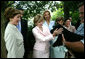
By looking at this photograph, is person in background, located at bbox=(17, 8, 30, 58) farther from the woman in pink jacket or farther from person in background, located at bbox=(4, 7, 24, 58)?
person in background, located at bbox=(4, 7, 24, 58)

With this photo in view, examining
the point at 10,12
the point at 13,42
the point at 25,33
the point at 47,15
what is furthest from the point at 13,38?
the point at 47,15

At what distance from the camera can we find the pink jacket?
304 centimetres

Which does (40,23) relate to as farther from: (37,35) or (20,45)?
(20,45)

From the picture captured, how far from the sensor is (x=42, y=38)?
9.96 feet

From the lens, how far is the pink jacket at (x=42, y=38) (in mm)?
3037

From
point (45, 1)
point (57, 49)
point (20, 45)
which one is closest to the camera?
point (20, 45)

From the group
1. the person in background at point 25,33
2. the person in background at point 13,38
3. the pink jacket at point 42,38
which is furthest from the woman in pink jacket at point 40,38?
the person in background at point 13,38

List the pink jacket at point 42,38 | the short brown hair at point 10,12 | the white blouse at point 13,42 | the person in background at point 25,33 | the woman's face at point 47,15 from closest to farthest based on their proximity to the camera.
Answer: the white blouse at point 13,42
the short brown hair at point 10,12
the pink jacket at point 42,38
the person in background at point 25,33
the woman's face at point 47,15

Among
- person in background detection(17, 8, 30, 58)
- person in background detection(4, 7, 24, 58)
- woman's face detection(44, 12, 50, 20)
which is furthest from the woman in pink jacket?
person in background detection(4, 7, 24, 58)

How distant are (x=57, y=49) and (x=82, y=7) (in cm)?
228

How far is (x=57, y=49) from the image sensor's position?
3355mm

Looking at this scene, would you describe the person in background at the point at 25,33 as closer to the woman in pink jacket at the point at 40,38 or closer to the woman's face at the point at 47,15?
the woman in pink jacket at the point at 40,38

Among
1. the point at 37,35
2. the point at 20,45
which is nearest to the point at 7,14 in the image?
the point at 20,45

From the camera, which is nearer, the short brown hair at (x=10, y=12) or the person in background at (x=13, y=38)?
the person in background at (x=13, y=38)
